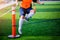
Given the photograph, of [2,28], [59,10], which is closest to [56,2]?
[59,10]

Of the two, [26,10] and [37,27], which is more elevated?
[26,10]

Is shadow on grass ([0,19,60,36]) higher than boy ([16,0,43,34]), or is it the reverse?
boy ([16,0,43,34])

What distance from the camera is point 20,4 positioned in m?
9.17

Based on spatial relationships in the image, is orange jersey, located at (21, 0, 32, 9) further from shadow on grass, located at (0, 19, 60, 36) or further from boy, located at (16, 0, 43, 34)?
shadow on grass, located at (0, 19, 60, 36)

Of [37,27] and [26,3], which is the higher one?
[26,3]

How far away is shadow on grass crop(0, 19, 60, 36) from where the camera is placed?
30.1 feet

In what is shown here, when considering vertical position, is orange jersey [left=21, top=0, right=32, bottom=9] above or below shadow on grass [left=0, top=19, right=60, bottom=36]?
above

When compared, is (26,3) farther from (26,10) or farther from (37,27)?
(37,27)

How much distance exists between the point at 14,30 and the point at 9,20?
0.49 ft

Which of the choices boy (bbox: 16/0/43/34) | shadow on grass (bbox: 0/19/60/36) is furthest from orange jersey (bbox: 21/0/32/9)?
shadow on grass (bbox: 0/19/60/36)

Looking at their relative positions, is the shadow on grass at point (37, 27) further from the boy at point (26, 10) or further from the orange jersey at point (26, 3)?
the orange jersey at point (26, 3)

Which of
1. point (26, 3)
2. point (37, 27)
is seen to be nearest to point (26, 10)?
point (26, 3)

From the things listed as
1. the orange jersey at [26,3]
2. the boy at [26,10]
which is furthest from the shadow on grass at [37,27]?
the orange jersey at [26,3]

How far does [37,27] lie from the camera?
9.20 meters
